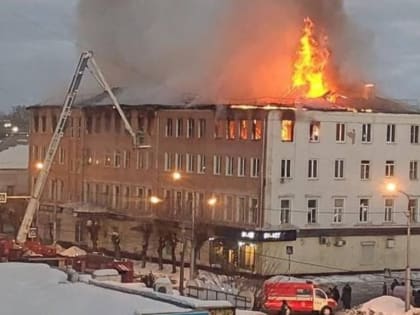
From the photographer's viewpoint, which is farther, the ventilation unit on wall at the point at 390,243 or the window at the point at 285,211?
the ventilation unit on wall at the point at 390,243

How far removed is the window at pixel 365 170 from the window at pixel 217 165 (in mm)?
7064

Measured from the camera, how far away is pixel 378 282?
5772 cm

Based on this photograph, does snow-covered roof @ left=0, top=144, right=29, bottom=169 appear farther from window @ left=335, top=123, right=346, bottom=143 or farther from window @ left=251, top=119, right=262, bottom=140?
window @ left=335, top=123, right=346, bottom=143

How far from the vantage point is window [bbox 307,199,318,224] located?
60000 mm

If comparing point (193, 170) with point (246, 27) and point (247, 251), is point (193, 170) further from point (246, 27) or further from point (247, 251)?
point (246, 27)

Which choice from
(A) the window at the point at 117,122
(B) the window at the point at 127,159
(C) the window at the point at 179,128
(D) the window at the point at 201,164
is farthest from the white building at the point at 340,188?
(A) the window at the point at 117,122

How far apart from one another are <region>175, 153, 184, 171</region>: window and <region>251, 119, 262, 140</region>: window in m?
6.18

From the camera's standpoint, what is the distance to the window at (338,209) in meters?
60.8

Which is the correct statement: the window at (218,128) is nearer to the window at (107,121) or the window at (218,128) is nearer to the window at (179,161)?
the window at (179,161)

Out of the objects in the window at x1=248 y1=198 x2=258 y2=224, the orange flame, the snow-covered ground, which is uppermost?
the orange flame

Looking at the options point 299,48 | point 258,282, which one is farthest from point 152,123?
point 258,282

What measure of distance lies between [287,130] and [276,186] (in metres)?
2.75

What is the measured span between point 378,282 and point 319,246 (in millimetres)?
3599

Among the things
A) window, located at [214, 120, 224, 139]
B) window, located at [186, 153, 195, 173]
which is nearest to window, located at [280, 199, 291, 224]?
window, located at [214, 120, 224, 139]
